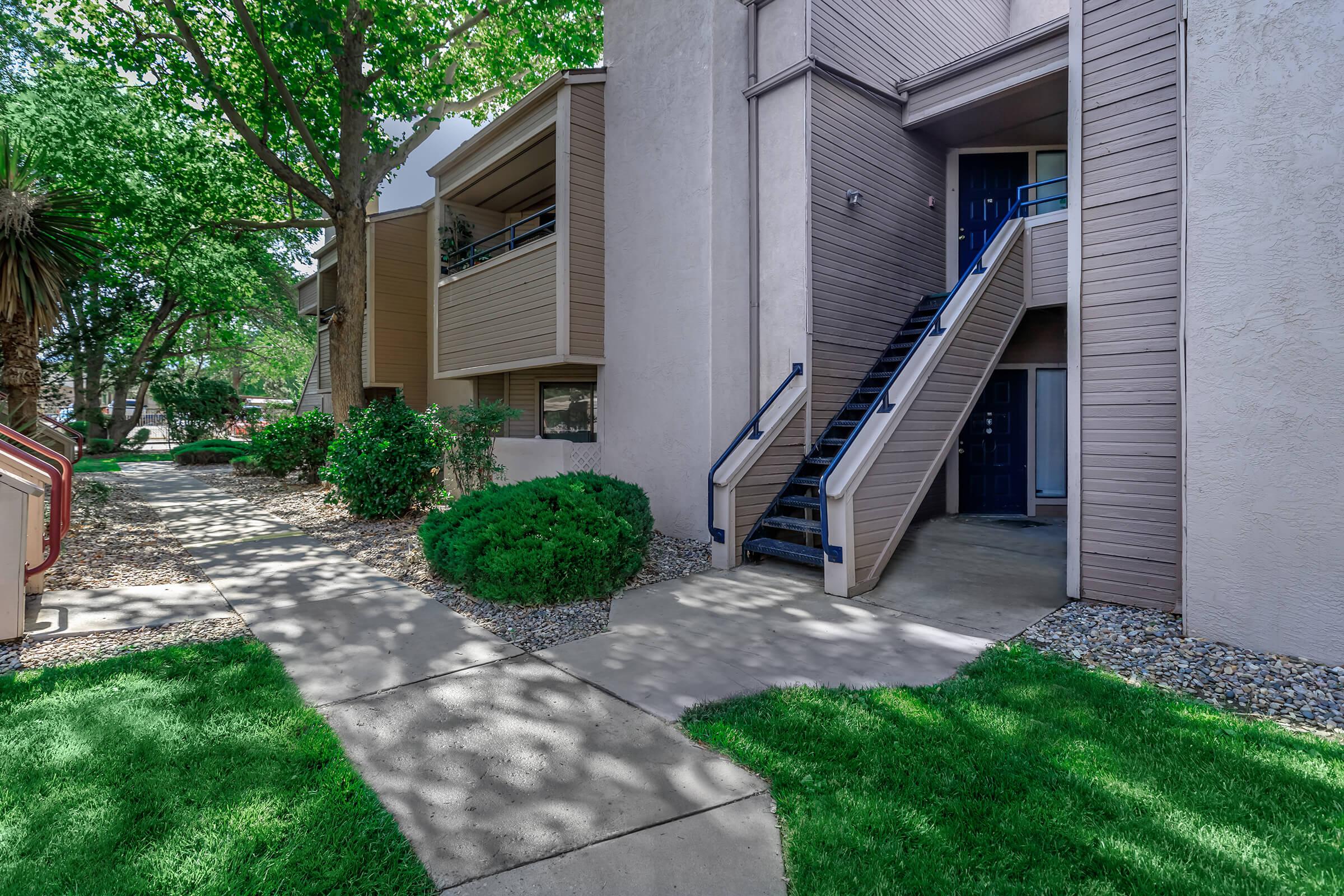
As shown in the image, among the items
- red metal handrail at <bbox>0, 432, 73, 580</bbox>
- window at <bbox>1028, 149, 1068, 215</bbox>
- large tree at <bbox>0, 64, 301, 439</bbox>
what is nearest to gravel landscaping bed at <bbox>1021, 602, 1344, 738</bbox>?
window at <bbox>1028, 149, 1068, 215</bbox>

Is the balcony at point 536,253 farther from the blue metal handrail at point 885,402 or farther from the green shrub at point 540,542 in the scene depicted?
the blue metal handrail at point 885,402

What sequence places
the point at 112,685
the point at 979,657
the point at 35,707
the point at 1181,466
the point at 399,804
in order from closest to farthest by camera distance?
the point at 399,804, the point at 35,707, the point at 112,685, the point at 979,657, the point at 1181,466

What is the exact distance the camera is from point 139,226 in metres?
14.9

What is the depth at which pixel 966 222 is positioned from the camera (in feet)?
33.6

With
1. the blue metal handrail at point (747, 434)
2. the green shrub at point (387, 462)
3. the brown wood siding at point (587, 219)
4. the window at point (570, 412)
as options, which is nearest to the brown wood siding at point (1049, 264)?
the blue metal handrail at point (747, 434)

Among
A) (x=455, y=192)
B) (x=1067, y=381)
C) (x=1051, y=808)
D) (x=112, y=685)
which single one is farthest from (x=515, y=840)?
(x=455, y=192)

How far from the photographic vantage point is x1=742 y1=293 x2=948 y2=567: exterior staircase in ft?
22.8

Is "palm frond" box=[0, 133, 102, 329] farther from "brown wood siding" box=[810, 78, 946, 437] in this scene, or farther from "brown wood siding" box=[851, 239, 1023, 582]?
"brown wood siding" box=[851, 239, 1023, 582]

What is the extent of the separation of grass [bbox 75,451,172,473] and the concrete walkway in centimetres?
1237

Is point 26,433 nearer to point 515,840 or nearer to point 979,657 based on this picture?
point 515,840

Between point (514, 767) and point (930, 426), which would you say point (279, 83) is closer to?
point (930, 426)

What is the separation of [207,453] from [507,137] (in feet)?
48.0

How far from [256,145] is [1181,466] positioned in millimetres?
13600

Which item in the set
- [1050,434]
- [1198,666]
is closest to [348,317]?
[1050,434]
